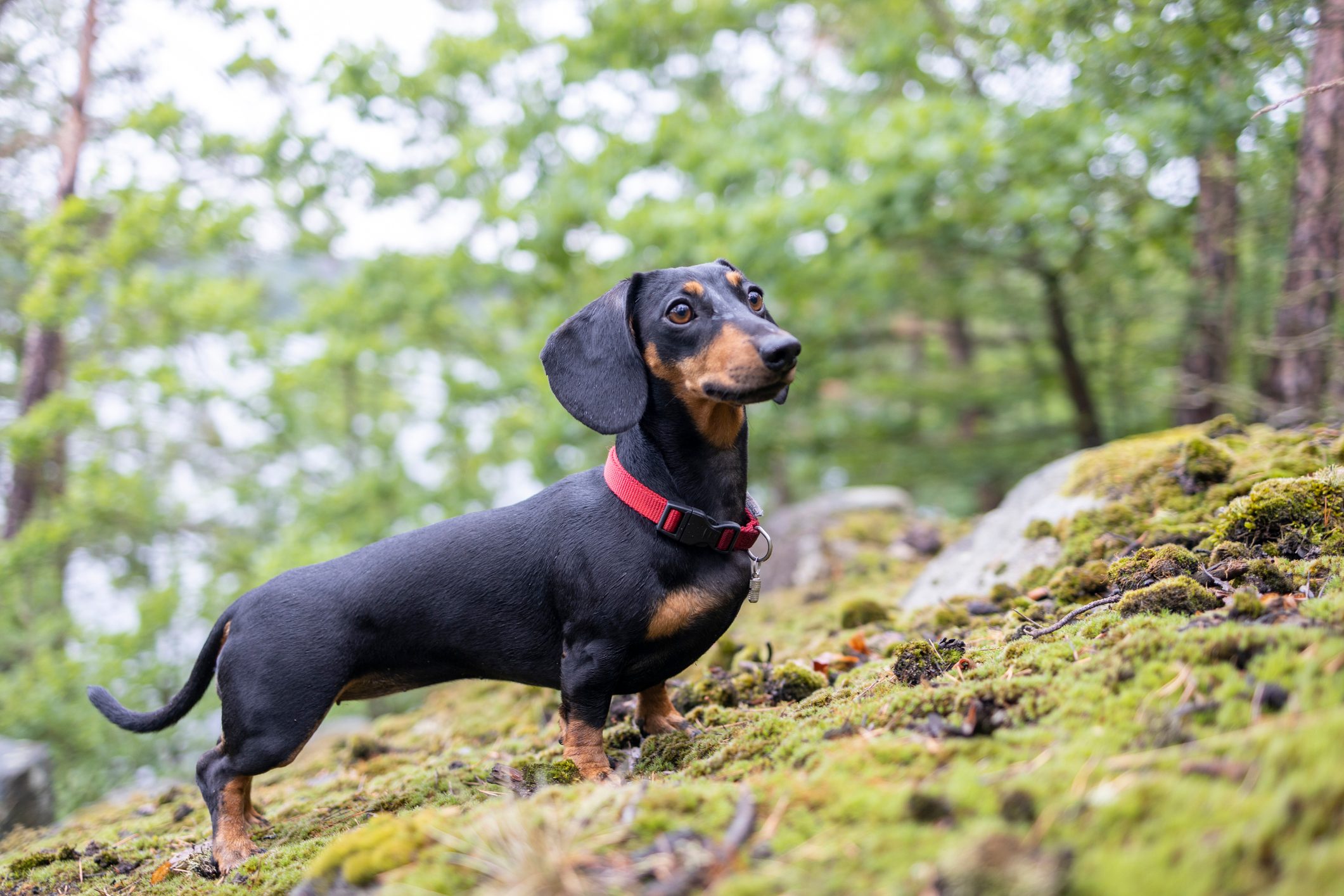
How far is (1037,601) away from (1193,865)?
243 centimetres

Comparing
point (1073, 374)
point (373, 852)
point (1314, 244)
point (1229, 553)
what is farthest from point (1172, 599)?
point (1073, 374)

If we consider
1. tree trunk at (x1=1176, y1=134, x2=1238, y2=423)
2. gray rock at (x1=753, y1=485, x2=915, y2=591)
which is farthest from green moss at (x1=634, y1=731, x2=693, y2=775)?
tree trunk at (x1=1176, y1=134, x2=1238, y2=423)

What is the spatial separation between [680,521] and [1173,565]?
1.65 m

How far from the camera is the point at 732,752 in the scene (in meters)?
2.58

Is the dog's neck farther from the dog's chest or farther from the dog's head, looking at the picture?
the dog's chest

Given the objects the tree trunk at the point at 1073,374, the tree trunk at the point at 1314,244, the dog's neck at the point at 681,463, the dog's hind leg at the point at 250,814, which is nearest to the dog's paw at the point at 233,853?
the dog's hind leg at the point at 250,814

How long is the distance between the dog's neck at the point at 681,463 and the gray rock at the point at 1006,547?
166 cm

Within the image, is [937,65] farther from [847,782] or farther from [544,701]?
[847,782]

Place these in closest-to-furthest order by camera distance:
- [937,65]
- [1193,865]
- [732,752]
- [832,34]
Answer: [1193,865] < [732,752] < [937,65] < [832,34]

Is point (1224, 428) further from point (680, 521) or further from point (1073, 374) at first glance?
point (1073, 374)

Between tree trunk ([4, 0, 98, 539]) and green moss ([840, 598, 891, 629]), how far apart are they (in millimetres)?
9681

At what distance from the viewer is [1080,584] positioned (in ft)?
10.9

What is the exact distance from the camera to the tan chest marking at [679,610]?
2850mm

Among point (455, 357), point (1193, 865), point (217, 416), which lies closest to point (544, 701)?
point (1193, 865)
